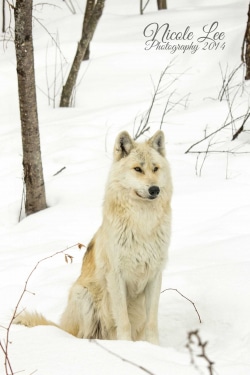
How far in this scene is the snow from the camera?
9.53ft

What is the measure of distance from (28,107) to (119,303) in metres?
3.36

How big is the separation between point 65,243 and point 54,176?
2075mm

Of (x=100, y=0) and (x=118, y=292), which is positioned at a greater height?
(x=100, y=0)

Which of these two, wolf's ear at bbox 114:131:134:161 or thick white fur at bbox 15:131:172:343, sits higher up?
wolf's ear at bbox 114:131:134:161

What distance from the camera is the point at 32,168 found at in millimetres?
7156

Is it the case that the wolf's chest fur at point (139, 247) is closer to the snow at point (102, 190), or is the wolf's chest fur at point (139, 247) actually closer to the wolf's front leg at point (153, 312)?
the wolf's front leg at point (153, 312)

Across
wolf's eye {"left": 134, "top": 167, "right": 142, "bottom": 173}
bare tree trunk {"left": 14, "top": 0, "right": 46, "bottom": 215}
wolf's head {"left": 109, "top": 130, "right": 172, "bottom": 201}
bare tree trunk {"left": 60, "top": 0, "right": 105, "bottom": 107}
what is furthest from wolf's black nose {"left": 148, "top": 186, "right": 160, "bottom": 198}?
bare tree trunk {"left": 60, "top": 0, "right": 105, "bottom": 107}

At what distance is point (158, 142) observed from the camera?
446 cm

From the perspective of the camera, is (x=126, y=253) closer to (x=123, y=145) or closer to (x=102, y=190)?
(x=123, y=145)

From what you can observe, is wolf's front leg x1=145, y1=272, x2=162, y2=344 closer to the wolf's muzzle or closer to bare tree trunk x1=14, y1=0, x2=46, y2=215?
the wolf's muzzle

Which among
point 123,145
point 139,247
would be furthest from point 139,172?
point 139,247

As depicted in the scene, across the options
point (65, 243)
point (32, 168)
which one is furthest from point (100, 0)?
point (65, 243)

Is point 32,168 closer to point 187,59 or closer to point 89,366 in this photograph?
point 89,366

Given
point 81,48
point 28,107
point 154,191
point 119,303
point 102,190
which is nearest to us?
point 154,191
